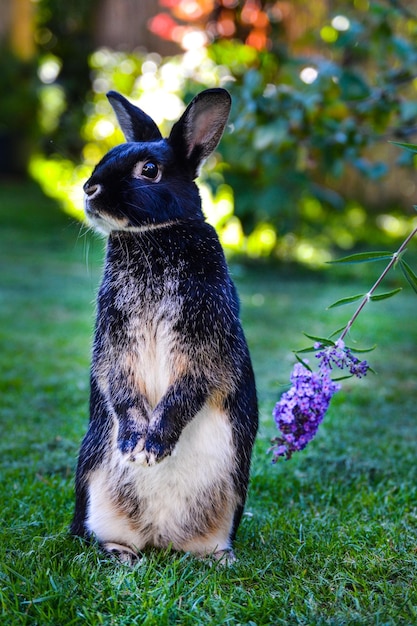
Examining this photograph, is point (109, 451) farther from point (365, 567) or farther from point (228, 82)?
point (228, 82)

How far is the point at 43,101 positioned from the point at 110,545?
11.8m

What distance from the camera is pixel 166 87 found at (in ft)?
31.8

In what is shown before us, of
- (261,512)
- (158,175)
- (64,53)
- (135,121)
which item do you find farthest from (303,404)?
(64,53)

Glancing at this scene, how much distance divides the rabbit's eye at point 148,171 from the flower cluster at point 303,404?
73 centimetres

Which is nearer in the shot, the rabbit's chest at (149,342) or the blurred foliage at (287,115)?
the rabbit's chest at (149,342)

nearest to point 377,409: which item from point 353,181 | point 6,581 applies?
point 6,581

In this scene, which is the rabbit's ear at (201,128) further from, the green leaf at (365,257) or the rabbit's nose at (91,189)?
the green leaf at (365,257)

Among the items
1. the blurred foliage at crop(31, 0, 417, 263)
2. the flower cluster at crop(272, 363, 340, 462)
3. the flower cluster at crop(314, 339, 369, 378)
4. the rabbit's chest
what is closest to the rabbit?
the rabbit's chest

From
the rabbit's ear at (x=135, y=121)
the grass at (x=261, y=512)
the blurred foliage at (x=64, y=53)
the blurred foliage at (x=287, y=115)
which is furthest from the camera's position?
the blurred foliage at (x=64, y=53)

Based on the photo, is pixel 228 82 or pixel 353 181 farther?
pixel 353 181

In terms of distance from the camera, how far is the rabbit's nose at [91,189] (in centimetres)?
236

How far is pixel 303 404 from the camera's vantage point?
245cm

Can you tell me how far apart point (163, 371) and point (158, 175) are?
1.94 ft

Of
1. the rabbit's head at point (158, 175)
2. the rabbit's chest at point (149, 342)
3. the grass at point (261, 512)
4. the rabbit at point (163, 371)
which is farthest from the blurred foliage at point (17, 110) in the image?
the rabbit's chest at point (149, 342)
